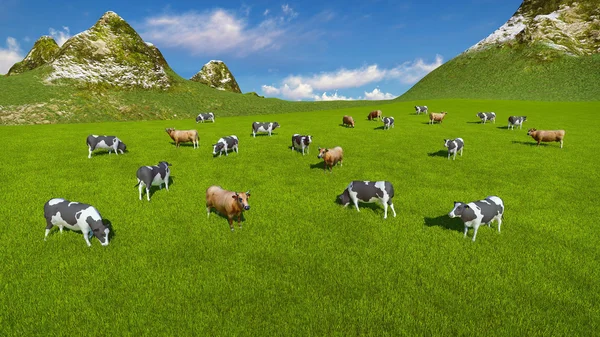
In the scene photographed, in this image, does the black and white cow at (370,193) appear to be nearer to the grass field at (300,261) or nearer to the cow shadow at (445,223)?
the grass field at (300,261)

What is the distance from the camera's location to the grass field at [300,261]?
A: 5312mm

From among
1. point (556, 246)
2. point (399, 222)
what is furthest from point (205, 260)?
point (556, 246)

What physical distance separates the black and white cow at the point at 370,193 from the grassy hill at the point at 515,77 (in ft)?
300

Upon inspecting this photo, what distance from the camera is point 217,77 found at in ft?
424

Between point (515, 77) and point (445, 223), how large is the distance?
12031 centimetres

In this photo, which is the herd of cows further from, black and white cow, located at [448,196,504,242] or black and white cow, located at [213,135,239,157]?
black and white cow, located at [213,135,239,157]

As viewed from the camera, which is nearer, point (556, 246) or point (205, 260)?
point (205, 260)

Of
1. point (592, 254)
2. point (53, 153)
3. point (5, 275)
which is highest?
point (53, 153)

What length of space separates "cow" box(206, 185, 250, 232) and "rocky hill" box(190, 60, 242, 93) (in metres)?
127

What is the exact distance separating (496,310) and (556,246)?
4.20 metres

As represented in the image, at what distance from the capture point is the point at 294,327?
513cm

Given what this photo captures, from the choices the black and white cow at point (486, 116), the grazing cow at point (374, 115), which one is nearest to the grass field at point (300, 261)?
the black and white cow at point (486, 116)

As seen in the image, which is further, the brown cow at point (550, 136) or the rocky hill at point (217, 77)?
the rocky hill at point (217, 77)

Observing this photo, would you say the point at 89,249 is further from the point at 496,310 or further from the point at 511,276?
the point at 511,276
